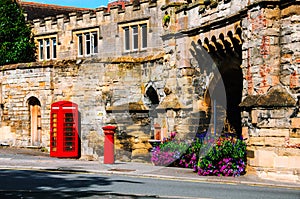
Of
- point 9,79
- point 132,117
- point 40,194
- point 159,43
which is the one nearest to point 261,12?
point 40,194

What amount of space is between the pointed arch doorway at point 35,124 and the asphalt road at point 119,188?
11018 mm

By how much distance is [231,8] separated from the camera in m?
16.4

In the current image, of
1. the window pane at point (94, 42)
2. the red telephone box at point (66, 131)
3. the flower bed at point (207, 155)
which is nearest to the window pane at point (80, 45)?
the window pane at point (94, 42)

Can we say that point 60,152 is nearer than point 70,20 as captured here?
Yes

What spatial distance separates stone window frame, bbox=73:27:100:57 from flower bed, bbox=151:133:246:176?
1999 cm

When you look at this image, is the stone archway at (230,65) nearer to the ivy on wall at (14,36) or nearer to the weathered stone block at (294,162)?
the weathered stone block at (294,162)

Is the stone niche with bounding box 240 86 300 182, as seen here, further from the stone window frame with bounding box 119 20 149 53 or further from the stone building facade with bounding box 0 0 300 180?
the stone window frame with bounding box 119 20 149 53

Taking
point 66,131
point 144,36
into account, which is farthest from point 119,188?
point 144,36

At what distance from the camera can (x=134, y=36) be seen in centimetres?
3525

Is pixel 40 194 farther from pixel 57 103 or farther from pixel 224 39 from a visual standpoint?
pixel 57 103

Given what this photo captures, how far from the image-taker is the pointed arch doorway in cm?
2623

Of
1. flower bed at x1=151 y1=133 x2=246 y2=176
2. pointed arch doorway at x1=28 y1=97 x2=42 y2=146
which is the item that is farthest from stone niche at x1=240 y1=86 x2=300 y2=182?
pointed arch doorway at x1=28 y1=97 x2=42 y2=146

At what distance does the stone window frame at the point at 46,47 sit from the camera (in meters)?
39.4

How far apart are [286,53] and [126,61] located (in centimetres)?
927
